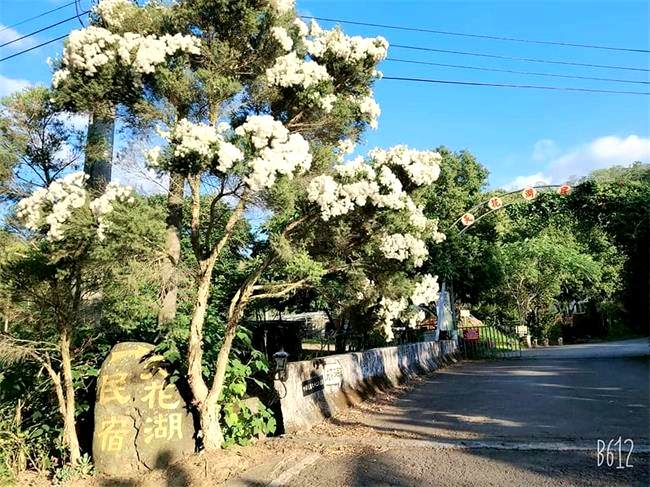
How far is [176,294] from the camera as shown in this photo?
719cm

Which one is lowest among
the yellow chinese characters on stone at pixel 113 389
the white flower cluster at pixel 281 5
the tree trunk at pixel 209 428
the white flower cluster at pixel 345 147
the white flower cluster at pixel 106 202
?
the tree trunk at pixel 209 428

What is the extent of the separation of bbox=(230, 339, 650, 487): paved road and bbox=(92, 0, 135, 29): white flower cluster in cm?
598

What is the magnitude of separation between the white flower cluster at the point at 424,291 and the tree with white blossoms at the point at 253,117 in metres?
0.04

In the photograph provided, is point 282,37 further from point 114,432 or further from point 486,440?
point 486,440

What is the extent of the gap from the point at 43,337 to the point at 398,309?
476 centimetres

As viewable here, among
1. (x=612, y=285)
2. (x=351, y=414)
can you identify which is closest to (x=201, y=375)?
(x=351, y=414)

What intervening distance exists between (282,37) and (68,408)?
18.5 feet

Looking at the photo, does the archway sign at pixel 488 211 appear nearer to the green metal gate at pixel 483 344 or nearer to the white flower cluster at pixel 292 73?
the green metal gate at pixel 483 344

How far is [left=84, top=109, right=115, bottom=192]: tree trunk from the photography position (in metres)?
7.48

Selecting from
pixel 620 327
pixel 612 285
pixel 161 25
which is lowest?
pixel 620 327

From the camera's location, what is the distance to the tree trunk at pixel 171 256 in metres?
6.71

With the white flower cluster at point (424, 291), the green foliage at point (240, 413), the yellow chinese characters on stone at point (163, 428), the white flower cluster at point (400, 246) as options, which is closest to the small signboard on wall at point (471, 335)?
the white flower cluster at point (424, 291)

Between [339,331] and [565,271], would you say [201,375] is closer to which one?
[339,331]

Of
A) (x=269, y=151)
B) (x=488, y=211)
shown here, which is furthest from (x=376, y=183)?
(x=488, y=211)
